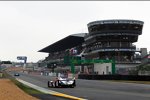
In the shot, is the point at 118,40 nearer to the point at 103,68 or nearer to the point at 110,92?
the point at 103,68

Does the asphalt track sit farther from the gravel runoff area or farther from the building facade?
the building facade

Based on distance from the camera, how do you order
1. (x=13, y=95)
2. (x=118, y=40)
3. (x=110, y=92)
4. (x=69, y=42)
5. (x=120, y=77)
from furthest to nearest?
(x=69, y=42), (x=118, y=40), (x=120, y=77), (x=110, y=92), (x=13, y=95)

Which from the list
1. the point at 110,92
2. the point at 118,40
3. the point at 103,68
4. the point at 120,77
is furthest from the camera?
the point at 118,40

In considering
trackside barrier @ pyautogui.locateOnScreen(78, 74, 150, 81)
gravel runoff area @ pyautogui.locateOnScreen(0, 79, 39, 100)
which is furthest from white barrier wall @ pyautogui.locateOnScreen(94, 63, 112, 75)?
gravel runoff area @ pyautogui.locateOnScreen(0, 79, 39, 100)

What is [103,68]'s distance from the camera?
103 metres

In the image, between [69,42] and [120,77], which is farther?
[69,42]

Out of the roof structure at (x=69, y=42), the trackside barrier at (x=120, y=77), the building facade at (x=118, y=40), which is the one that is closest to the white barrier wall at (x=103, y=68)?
the building facade at (x=118, y=40)

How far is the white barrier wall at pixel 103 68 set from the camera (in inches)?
3847

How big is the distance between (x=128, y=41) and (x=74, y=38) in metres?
32.3

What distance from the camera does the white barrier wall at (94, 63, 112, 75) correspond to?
321 ft

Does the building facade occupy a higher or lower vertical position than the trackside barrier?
higher

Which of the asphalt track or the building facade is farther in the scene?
the building facade

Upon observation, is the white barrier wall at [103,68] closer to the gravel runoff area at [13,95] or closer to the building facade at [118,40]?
the building facade at [118,40]

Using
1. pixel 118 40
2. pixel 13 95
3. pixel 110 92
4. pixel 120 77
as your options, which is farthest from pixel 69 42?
pixel 13 95
